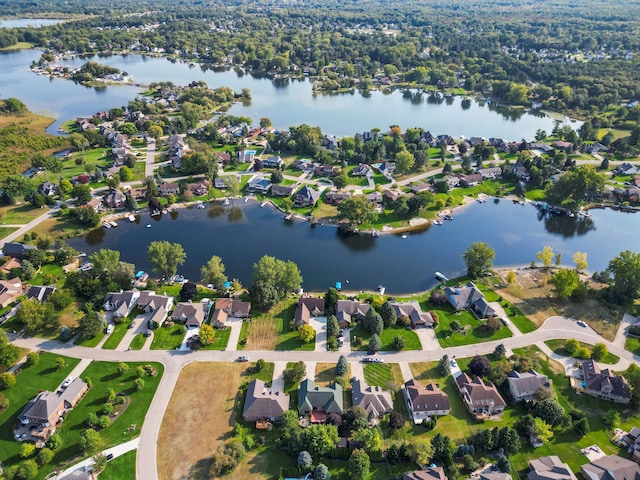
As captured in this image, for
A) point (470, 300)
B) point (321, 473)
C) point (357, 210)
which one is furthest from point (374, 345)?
point (357, 210)

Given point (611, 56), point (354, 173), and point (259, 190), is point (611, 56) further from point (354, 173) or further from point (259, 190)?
point (259, 190)

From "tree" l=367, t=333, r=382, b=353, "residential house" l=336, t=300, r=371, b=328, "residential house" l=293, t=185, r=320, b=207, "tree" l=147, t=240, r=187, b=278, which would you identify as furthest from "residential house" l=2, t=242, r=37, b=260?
"tree" l=367, t=333, r=382, b=353

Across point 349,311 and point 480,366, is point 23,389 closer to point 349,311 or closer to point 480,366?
point 349,311

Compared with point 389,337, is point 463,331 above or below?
above

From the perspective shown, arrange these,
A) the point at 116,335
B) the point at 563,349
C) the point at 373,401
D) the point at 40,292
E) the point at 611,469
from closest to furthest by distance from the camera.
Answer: the point at 611,469 < the point at 373,401 < the point at 563,349 < the point at 116,335 < the point at 40,292

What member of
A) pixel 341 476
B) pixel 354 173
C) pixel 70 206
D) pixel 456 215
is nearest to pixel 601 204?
pixel 456 215

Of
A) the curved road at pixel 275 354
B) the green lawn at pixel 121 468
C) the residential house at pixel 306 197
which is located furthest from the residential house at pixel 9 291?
the residential house at pixel 306 197

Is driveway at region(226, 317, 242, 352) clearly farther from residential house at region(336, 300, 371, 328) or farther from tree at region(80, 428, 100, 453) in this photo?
tree at region(80, 428, 100, 453)
